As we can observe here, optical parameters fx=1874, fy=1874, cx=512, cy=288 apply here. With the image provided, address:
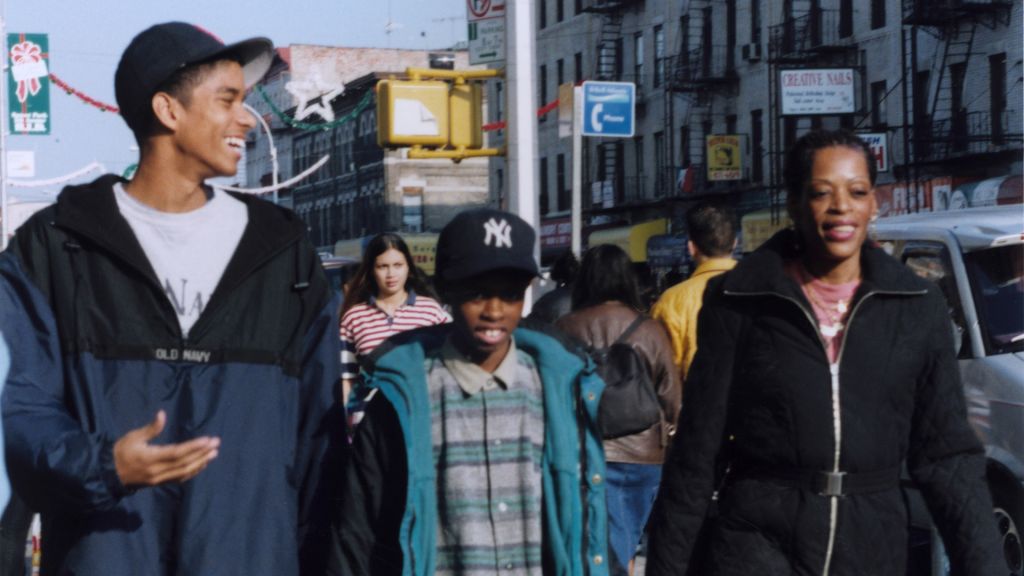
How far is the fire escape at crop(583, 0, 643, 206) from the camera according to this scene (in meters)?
56.4

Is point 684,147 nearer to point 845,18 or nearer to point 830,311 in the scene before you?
point 845,18

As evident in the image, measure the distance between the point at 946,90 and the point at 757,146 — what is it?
32.5ft

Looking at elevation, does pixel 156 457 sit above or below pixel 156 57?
below

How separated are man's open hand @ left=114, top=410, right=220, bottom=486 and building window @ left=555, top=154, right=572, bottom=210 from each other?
59.5 meters

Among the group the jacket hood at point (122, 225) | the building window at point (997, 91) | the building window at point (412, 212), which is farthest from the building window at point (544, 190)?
the jacket hood at point (122, 225)

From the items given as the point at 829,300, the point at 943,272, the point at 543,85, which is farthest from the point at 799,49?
the point at 829,300

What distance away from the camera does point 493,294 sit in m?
4.32

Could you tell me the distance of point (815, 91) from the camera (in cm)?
4091

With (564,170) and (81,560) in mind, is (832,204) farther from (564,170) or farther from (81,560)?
(564,170)

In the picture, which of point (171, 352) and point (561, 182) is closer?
point (171, 352)

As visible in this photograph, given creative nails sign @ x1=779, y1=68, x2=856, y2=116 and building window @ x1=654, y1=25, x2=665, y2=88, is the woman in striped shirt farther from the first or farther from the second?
building window @ x1=654, y1=25, x2=665, y2=88

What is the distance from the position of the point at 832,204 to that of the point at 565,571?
1132mm

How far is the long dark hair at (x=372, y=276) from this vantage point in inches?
398

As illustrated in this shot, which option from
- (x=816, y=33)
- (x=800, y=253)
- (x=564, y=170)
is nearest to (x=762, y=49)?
(x=816, y=33)
